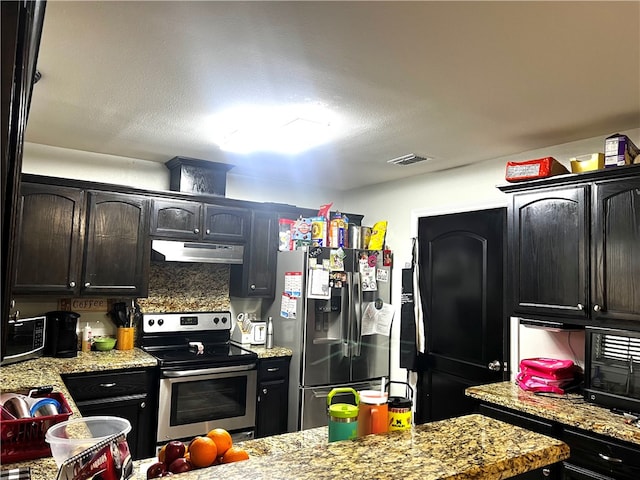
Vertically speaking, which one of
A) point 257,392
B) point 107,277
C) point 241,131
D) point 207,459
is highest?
point 241,131

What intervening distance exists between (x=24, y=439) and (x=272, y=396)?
2.34 m

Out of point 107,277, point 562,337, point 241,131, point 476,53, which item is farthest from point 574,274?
point 107,277

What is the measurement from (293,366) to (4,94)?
337 cm

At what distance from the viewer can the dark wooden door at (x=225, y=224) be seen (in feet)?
12.7

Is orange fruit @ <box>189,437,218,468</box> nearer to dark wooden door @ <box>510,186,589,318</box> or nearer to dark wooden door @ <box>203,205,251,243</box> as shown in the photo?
dark wooden door @ <box>510,186,589,318</box>

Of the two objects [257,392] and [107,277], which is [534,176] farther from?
[107,277]

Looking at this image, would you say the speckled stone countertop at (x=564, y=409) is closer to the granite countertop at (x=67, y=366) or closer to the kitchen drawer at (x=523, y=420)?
the kitchen drawer at (x=523, y=420)

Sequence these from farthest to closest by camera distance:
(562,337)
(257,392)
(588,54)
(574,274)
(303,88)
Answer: (257,392), (562,337), (574,274), (303,88), (588,54)

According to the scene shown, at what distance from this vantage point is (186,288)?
408cm

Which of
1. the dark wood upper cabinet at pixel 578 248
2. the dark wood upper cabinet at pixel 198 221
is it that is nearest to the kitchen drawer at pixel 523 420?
the dark wood upper cabinet at pixel 578 248

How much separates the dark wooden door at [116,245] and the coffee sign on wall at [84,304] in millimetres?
273

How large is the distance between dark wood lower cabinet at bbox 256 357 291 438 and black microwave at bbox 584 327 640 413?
7.20ft

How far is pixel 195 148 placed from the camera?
3.46 m

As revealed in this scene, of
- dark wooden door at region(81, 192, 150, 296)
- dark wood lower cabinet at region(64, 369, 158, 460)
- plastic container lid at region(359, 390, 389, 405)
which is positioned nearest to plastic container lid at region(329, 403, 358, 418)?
plastic container lid at region(359, 390, 389, 405)
